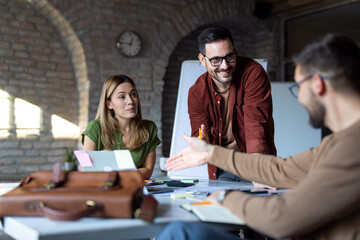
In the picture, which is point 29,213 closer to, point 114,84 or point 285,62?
point 114,84

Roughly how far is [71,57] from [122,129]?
10.8ft

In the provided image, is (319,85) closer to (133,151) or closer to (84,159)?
(84,159)

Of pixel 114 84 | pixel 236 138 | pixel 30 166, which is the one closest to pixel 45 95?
pixel 30 166

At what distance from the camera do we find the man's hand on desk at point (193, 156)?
1570mm

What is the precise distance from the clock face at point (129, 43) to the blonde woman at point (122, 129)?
117 inches

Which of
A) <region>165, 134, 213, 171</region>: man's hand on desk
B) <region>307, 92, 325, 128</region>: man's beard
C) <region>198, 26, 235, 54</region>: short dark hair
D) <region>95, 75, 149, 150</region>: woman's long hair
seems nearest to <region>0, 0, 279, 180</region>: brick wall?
<region>95, 75, 149, 150</region>: woman's long hair

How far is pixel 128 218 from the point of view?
1215 millimetres

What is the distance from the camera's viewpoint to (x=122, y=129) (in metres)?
2.59

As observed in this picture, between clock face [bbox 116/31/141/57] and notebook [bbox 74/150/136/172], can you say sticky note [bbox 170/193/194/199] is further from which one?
clock face [bbox 116/31/141/57]

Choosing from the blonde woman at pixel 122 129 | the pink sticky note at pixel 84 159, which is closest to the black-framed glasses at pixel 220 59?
the blonde woman at pixel 122 129

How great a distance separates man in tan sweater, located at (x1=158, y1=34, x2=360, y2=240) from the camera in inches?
39.4

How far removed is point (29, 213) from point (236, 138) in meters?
1.51

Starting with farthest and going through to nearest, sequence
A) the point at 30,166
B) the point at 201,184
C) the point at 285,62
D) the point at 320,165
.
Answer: the point at 285,62 → the point at 30,166 → the point at 201,184 → the point at 320,165

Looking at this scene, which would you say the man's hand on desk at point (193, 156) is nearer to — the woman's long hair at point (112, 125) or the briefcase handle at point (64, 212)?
the briefcase handle at point (64, 212)
